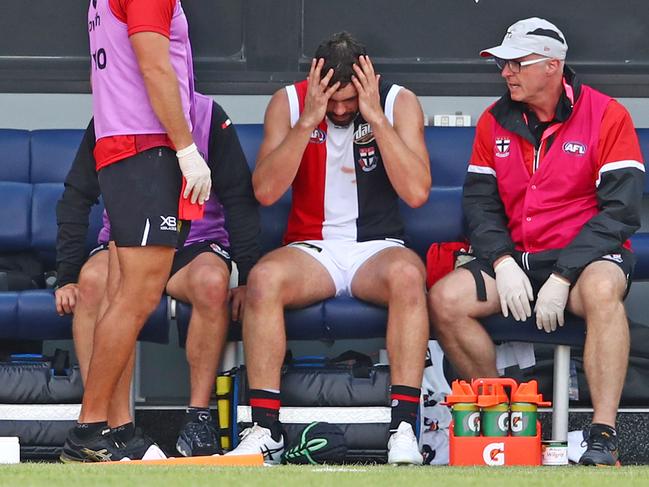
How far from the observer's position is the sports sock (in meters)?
5.04

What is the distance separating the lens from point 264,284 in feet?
16.9

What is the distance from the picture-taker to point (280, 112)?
5594 mm

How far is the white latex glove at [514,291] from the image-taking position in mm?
5188

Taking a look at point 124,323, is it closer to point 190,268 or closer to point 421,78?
point 190,268

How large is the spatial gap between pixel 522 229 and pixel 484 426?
87 centimetres

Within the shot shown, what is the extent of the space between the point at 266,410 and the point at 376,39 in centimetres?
203

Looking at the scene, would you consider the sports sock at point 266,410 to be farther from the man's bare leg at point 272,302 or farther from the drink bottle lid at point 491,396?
the drink bottle lid at point 491,396

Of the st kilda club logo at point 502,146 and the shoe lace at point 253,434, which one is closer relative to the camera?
the shoe lace at point 253,434

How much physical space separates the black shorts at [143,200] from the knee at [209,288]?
1.84 ft

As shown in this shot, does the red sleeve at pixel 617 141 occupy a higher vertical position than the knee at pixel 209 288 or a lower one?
higher

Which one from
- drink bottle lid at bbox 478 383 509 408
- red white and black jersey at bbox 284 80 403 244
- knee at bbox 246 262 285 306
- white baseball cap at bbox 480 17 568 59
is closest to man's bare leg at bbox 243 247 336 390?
knee at bbox 246 262 285 306

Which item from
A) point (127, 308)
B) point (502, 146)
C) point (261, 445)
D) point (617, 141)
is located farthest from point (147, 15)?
point (617, 141)

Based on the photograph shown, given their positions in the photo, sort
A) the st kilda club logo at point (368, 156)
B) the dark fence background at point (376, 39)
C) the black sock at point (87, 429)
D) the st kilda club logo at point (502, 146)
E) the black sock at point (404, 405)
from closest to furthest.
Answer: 1. the black sock at point (87, 429)
2. the black sock at point (404, 405)
3. the st kilda club logo at point (502, 146)
4. the st kilda club logo at point (368, 156)
5. the dark fence background at point (376, 39)

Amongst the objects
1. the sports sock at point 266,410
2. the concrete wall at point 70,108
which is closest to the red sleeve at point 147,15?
the sports sock at point 266,410
